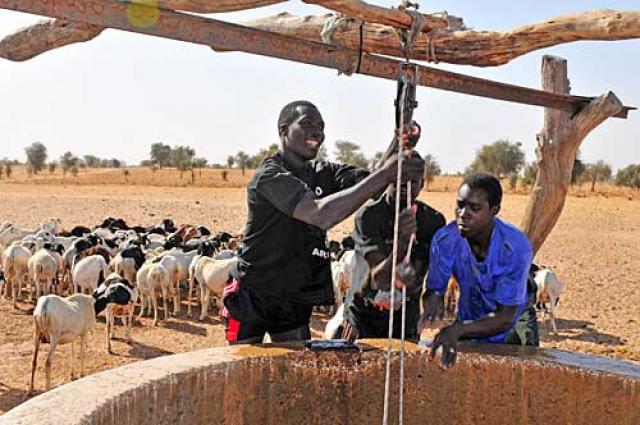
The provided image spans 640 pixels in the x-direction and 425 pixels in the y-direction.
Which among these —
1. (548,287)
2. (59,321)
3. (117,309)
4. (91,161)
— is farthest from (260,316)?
(91,161)

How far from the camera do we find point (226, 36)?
3.00 metres

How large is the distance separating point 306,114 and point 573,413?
1580mm

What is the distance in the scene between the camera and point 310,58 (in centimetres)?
333

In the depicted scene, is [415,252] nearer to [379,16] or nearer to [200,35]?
[379,16]

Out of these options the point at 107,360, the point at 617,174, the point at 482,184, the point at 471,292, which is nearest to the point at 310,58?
the point at 482,184

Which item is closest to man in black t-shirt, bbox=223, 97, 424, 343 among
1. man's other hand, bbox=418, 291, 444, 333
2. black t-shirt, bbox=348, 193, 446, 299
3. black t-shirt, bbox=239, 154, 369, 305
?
black t-shirt, bbox=239, 154, 369, 305

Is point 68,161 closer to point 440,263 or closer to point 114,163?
point 114,163

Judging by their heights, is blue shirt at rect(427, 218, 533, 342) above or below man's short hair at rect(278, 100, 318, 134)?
below

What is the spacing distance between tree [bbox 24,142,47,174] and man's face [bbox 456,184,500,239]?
69.1 metres

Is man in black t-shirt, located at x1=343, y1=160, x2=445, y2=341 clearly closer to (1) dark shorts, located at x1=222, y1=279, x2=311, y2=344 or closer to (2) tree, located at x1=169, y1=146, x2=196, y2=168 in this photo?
(1) dark shorts, located at x1=222, y1=279, x2=311, y2=344

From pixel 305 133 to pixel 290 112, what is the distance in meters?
0.12

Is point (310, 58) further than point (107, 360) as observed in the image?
No

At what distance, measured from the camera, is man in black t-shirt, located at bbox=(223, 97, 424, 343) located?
3.38 m

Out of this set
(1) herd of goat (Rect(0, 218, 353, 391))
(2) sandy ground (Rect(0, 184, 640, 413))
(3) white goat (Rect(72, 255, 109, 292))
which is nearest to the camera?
(2) sandy ground (Rect(0, 184, 640, 413))
